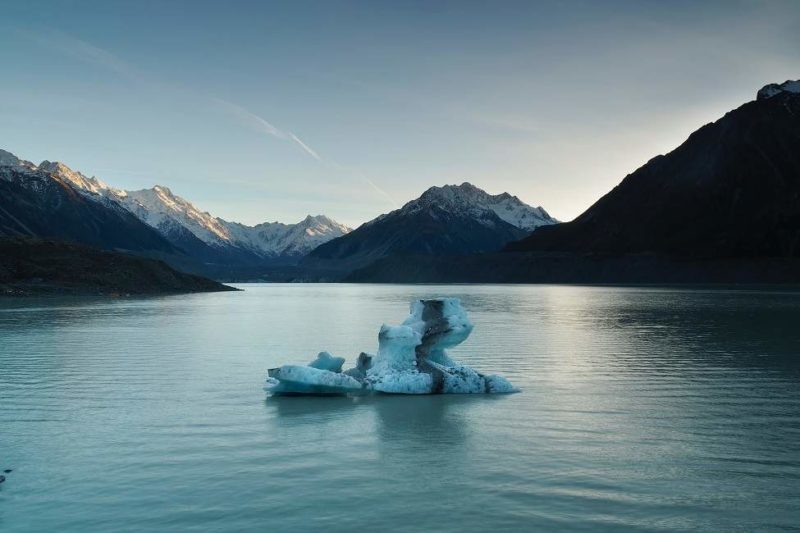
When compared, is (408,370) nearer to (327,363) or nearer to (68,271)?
(327,363)

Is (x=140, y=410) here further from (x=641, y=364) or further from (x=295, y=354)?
(x=641, y=364)

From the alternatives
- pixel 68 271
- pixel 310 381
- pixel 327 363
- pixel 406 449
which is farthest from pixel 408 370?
pixel 68 271

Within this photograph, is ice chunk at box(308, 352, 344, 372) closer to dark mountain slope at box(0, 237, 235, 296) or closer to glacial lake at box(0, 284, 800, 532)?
→ glacial lake at box(0, 284, 800, 532)

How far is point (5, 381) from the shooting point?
25.3m

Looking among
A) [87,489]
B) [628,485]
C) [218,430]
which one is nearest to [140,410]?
[218,430]

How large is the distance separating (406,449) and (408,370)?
771cm

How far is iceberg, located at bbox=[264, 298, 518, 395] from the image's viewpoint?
22.2 meters

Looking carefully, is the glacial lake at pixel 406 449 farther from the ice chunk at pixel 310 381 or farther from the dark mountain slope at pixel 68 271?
the dark mountain slope at pixel 68 271

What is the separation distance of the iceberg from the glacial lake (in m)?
0.61

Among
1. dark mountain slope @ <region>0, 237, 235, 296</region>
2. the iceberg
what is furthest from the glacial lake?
dark mountain slope @ <region>0, 237, 235, 296</region>

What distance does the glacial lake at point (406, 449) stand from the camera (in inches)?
454

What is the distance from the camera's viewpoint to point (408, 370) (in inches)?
920

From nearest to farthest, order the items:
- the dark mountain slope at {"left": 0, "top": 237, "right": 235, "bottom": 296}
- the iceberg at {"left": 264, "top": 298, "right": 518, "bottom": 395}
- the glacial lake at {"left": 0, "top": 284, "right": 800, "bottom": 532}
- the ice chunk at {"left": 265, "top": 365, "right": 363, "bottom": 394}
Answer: the glacial lake at {"left": 0, "top": 284, "right": 800, "bottom": 532}
the ice chunk at {"left": 265, "top": 365, "right": 363, "bottom": 394}
the iceberg at {"left": 264, "top": 298, "right": 518, "bottom": 395}
the dark mountain slope at {"left": 0, "top": 237, "right": 235, "bottom": 296}

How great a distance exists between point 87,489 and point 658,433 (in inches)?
515
